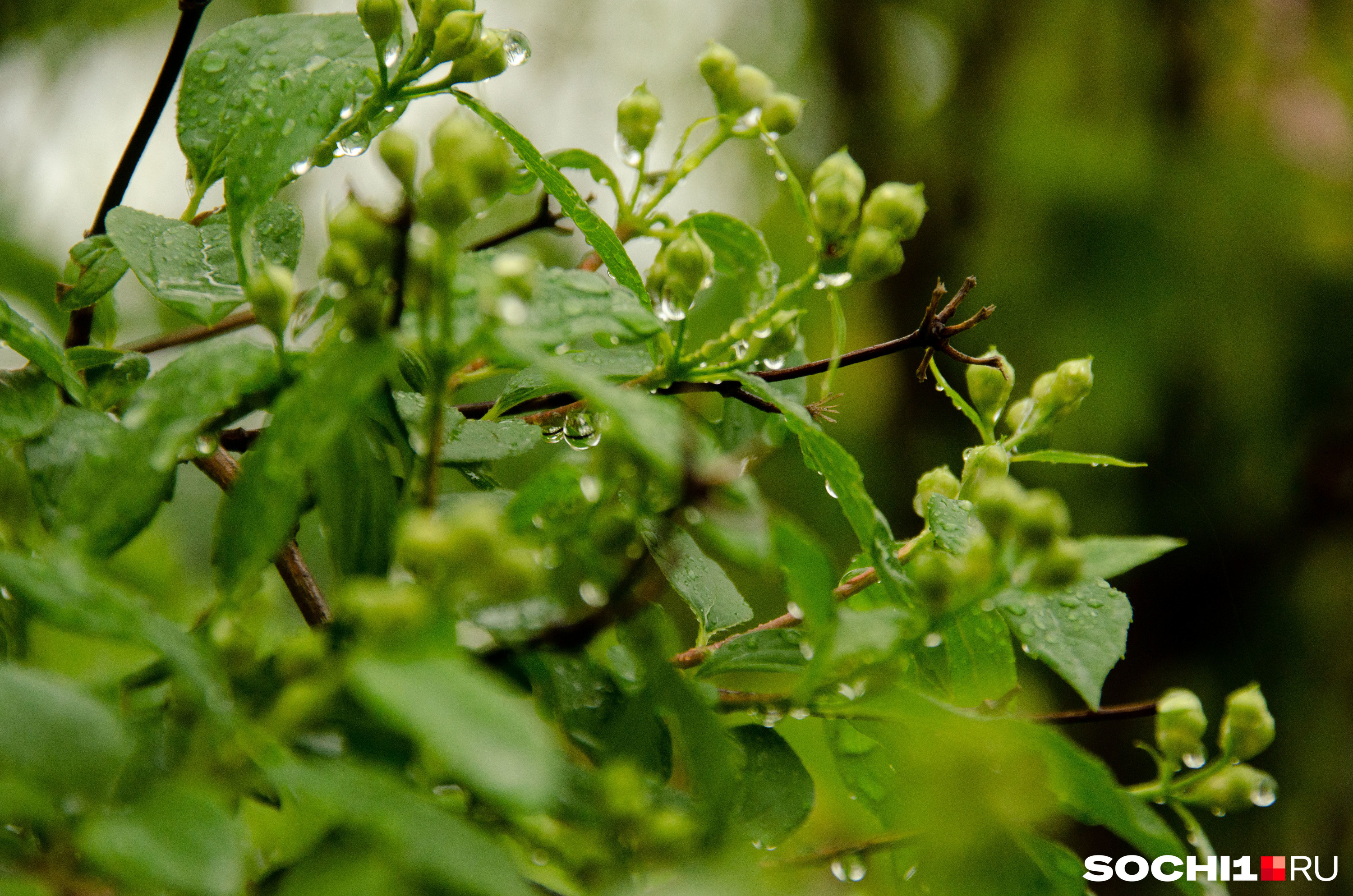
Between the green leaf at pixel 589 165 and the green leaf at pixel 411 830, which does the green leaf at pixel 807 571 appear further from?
the green leaf at pixel 589 165

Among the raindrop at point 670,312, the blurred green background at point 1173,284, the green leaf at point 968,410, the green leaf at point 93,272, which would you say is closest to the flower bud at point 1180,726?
the green leaf at point 968,410

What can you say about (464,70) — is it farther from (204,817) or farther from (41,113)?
(41,113)

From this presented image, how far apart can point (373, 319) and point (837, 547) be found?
1.85 m

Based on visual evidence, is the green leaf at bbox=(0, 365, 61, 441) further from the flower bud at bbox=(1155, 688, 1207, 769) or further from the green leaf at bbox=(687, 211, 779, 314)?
the flower bud at bbox=(1155, 688, 1207, 769)

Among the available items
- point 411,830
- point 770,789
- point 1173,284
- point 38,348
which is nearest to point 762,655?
point 770,789

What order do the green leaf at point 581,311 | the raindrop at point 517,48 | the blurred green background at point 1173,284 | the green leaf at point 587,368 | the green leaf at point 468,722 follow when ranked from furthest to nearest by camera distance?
the blurred green background at point 1173,284 → the raindrop at point 517,48 → the green leaf at point 587,368 → the green leaf at point 581,311 → the green leaf at point 468,722

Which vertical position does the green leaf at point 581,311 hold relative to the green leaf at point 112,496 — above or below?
above

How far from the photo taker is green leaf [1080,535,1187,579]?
313 millimetres

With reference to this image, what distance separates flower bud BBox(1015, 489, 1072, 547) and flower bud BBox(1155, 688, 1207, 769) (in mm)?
151

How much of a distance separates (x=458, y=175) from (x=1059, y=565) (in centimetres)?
18

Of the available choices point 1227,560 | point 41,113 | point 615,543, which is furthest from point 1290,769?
point 41,113

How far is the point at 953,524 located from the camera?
0.36 meters

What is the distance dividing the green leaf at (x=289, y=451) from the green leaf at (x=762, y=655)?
0.49 ft

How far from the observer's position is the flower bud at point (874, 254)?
346mm
